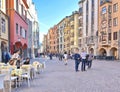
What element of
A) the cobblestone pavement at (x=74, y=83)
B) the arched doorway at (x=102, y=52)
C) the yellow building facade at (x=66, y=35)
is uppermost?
the yellow building facade at (x=66, y=35)

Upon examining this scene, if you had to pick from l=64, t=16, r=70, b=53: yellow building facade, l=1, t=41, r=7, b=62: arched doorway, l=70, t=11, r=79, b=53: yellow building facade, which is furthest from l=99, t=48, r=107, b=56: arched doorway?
l=1, t=41, r=7, b=62: arched doorway

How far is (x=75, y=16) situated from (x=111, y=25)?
30.1m

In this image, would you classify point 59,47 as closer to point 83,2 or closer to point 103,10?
point 83,2

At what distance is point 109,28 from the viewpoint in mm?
55094

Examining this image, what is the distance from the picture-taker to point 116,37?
5156 cm

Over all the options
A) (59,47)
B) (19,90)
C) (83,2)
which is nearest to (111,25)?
(83,2)

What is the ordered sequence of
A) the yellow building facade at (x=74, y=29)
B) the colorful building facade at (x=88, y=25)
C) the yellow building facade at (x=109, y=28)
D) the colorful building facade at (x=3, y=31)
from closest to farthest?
1. the colorful building facade at (x=3, y=31)
2. the yellow building facade at (x=109, y=28)
3. the colorful building facade at (x=88, y=25)
4. the yellow building facade at (x=74, y=29)

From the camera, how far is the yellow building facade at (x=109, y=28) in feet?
169

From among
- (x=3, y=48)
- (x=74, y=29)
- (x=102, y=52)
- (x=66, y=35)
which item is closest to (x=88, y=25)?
(x=102, y=52)

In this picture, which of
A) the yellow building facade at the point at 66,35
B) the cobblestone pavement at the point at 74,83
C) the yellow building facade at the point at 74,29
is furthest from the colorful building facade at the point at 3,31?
the yellow building facade at the point at 66,35

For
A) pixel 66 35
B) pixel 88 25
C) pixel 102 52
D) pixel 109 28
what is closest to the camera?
pixel 109 28

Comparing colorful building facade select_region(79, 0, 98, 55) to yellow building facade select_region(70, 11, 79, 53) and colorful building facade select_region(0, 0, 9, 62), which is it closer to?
yellow building facade select_region(70, 11, 79, 53)

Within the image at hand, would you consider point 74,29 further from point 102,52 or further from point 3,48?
point 3,48

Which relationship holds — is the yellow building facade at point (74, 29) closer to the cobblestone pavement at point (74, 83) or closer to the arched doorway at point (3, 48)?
the arched doorway at point (3, 48)
